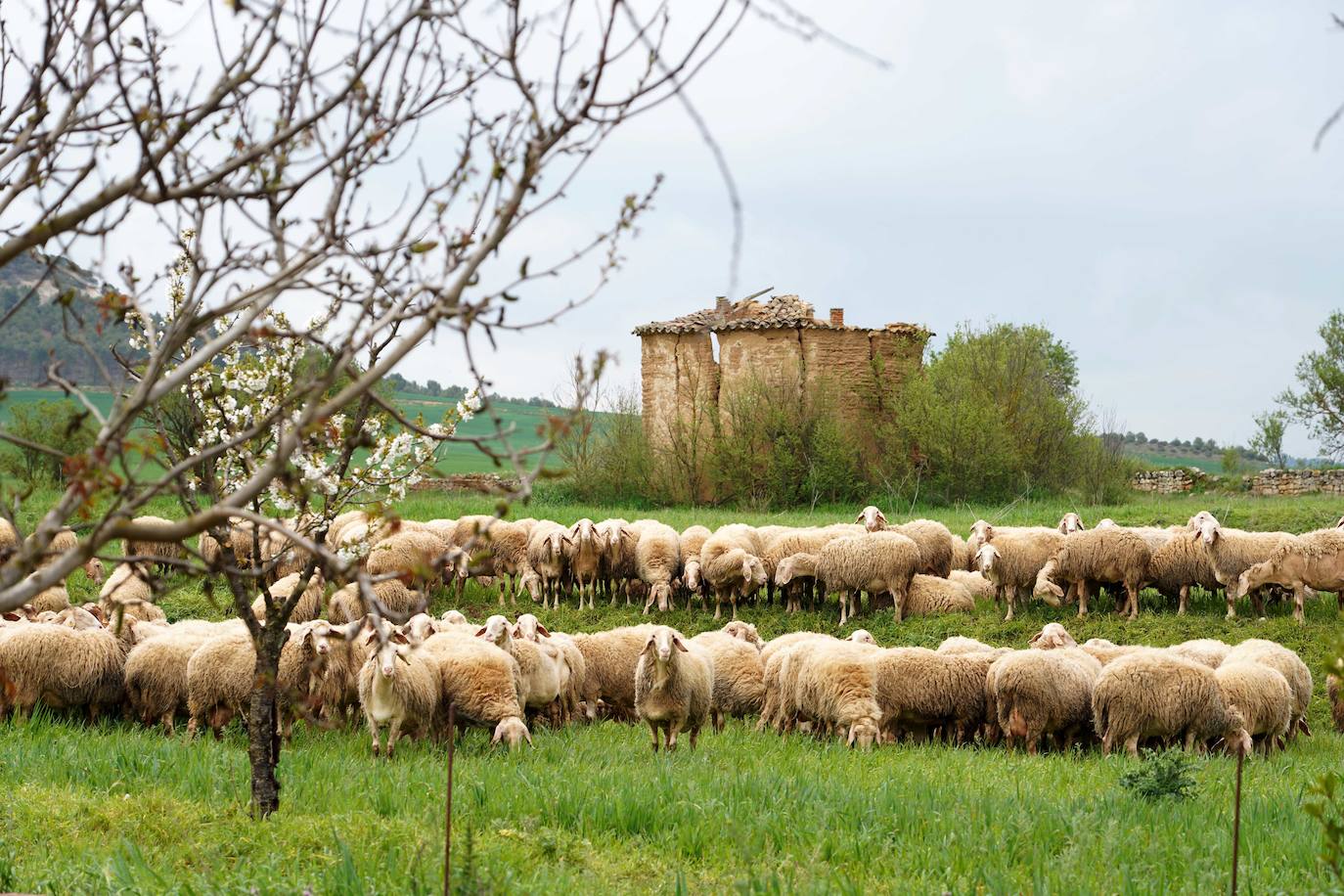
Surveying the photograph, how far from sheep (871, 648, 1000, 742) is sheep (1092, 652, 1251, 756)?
115 centimetres

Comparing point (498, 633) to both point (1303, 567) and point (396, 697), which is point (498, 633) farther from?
point (1303, 567)

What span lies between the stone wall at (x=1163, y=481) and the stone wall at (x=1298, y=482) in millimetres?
1979

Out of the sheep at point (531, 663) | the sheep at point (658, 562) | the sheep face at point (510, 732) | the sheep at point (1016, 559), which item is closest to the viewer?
the sheep face at point (510, 732)

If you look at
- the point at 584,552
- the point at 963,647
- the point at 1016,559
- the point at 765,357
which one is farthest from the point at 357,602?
the point at 765,357

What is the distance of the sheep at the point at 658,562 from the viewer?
17938mm

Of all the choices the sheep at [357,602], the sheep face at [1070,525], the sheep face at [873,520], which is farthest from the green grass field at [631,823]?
the sheep face at [873,520]

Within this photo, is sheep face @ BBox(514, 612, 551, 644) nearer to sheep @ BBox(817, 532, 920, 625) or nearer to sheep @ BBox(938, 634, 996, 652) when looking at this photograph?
sheep @ BBox(938, 634, 996, 652)

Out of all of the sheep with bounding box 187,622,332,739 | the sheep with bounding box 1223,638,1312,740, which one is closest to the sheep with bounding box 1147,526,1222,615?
the sheep with bounding box 1223,638,1312,740

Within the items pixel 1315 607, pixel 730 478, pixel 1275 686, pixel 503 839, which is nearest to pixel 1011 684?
pixel 1275 686

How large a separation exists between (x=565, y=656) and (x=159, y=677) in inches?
146

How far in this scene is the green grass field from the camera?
220 inches

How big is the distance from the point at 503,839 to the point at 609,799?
2.69 feet

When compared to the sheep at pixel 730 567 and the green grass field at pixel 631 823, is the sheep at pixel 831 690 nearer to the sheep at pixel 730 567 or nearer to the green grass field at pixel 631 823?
the green grass field at pixel 631 823

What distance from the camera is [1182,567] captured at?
15.5 metres
